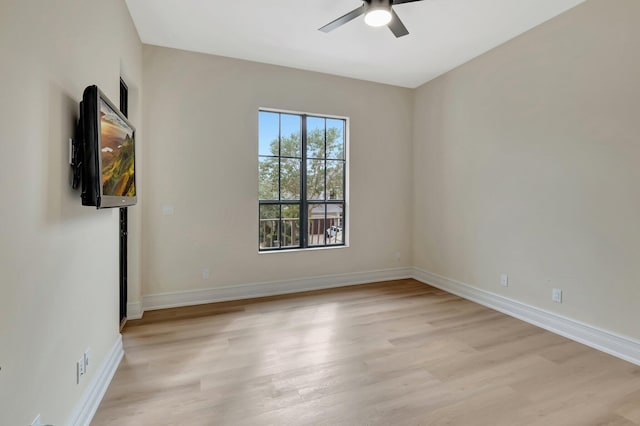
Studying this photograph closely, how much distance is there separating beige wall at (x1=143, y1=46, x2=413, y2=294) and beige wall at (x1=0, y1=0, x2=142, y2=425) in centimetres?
153

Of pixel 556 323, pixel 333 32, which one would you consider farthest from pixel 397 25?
pixel 556 323

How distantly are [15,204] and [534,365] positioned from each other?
10.9 ft

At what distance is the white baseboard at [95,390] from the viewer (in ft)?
5.50

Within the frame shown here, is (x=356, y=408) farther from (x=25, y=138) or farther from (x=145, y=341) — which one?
(x=25, y=138)

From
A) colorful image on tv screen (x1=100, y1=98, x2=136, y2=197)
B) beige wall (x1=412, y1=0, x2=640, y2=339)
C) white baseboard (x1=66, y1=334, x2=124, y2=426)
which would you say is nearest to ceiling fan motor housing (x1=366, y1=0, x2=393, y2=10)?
beige wall (x1=412, y1=0, x2=640, y2=339)

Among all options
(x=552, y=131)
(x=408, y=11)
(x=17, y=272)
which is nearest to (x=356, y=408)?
(x=17, y=272)

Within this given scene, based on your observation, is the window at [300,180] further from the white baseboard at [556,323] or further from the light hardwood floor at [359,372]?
the white baseboard at [556,323]

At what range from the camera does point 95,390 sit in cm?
191

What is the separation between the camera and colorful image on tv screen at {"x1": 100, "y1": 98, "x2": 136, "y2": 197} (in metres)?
1.73

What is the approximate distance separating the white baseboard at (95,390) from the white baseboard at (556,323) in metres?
3.80

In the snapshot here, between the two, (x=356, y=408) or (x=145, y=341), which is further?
(x=145, y=341)

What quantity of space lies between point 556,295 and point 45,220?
397 cm

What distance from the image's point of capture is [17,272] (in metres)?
1.17

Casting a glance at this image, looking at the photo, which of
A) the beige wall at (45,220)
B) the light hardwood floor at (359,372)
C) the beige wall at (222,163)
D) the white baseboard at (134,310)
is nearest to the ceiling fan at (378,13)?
the beige wall at (222,163)
